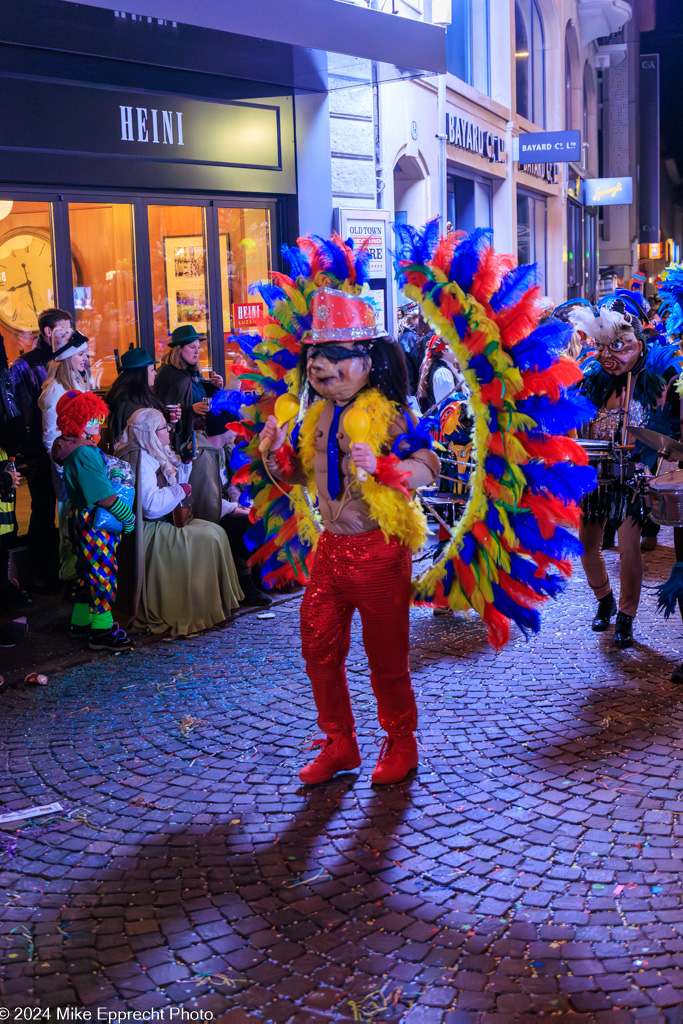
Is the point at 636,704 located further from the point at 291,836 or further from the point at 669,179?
the point at 669,179

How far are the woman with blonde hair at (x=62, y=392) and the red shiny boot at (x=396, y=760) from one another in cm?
327

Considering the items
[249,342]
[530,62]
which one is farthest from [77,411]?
[530,62]

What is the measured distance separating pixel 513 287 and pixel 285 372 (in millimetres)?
1099

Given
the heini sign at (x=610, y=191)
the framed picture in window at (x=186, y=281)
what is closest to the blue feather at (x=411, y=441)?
the framed picture in window at (x=186, y=281)

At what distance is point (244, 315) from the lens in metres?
9.96

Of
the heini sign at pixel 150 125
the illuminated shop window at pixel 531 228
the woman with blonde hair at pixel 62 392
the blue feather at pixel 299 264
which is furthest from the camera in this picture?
the illuminated shop window at pixel 531 228

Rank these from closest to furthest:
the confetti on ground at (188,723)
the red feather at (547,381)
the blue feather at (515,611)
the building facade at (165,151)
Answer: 1. the red feather at (547,381)
2. the blue feather at (515,611)
3. the confetti on ground at (188,723)
4. the building facade at (165,151)

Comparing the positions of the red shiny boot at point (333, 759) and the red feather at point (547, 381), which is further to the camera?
the red shiny boot at point (333, 759)

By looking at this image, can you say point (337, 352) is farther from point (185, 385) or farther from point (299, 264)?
point (185, 385)

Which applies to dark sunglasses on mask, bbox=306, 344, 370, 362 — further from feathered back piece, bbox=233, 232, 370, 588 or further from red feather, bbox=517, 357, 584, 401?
red feather, bbox=517, 357, 584, 401

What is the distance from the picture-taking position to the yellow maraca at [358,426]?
13.1ft

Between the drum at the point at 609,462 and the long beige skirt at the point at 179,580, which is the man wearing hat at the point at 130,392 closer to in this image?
the long beige skirt at the point at 179,580

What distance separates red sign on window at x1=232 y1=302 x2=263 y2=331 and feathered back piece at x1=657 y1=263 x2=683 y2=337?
4.76m

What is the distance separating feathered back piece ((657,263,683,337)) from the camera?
5.79 meters
